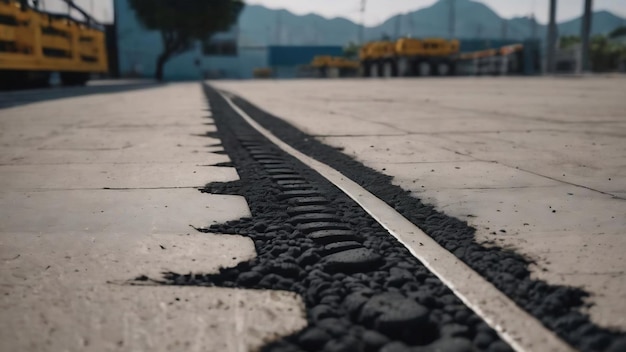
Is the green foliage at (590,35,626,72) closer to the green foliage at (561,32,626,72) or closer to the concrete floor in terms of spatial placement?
the green foliage at (561,32,626,72)

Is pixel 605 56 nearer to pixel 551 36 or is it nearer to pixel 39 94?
pixel 551 36

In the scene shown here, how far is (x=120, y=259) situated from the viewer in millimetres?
1542

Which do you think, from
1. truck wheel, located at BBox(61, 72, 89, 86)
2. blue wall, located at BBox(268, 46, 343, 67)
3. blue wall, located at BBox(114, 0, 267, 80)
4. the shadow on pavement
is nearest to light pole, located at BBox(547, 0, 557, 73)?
truck wheel, located at BBox(61, 72, 89, 86)

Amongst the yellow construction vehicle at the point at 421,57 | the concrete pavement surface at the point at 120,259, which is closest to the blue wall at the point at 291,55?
the yellow construction vehicle at the point at 421,57

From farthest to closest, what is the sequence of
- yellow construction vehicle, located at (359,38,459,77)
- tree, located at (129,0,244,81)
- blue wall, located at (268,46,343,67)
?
blue wall, located at (268,46,343,67), tree, located at (129,0,244,81), yellow construction vehicle, located at (359,38,459,77)

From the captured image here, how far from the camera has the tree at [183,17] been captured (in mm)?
37250

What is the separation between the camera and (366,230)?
1.86m

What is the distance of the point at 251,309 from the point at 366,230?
2.34 feet

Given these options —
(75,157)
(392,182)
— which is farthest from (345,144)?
(75,157)

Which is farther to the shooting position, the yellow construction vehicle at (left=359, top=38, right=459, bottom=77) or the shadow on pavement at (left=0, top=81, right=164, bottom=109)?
the yellow construction vehicle at (left=359, top=38, right=459, bottom=77)

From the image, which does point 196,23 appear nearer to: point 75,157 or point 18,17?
point 18,17

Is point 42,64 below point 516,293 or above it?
above

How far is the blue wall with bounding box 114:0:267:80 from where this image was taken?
183 feet

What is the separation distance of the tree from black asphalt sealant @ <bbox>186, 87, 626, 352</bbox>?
3782 centimetres
